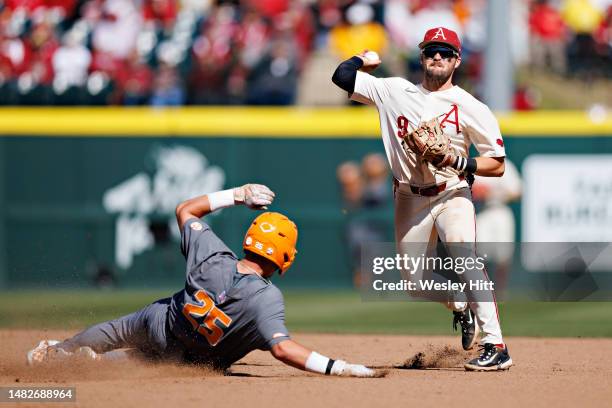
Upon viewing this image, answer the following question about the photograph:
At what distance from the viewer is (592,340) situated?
927 centimetres

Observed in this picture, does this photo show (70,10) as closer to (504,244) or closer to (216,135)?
(216,135)

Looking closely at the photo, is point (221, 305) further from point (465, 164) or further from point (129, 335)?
point (465, 164)

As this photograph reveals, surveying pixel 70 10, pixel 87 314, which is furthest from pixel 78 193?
pixel 87 314

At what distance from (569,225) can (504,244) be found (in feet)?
2.97

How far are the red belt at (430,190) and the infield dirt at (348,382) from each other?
1.15 meters

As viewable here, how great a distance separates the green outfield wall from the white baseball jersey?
739cm

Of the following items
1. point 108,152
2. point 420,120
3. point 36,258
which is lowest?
point 36,258

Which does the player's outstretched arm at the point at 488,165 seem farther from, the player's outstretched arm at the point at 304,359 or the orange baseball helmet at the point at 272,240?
the player's outstretched arm at the point at 304,359

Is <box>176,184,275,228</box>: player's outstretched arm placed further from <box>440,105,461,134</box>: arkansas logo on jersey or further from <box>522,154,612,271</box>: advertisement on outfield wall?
<box>522,154,612,271</box>: advertisement on outfield wall

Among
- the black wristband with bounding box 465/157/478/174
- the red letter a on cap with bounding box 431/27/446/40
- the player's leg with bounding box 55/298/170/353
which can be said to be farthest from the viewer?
the red letter a on cap with bounding box 431/27/446/40

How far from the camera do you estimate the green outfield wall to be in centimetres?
1466

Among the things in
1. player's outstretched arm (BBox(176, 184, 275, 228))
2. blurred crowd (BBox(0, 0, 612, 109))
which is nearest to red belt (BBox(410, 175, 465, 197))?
player's outstretched arm (BBox(176, 184, 275, 228))

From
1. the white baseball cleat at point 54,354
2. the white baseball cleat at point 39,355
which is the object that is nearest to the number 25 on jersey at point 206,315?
the white baseball cleat at point 54,354

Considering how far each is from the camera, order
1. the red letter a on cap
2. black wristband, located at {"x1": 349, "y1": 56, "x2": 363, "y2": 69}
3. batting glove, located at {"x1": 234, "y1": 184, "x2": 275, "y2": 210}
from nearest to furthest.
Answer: batting glove, located at {"x1": 234, "y1": 184, "x2": 275, "y2": 210} → the red letter a on cap → black wristband, located at {"x1": 349, "y1": 56, "x2": 363, "y2": 69}
